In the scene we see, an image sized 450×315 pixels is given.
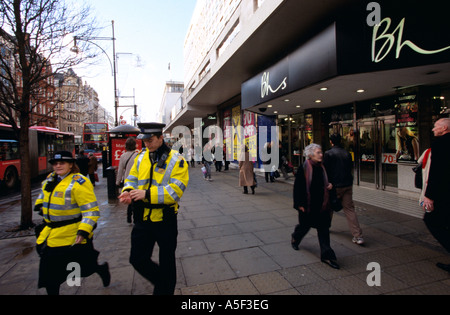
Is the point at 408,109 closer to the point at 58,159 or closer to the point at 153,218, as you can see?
the point at 153,218

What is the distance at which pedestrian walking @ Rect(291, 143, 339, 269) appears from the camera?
136 inches

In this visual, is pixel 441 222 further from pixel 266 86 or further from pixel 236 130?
pixel 236 130

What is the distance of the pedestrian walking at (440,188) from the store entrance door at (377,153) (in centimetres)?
541

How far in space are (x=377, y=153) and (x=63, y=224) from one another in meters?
8.96

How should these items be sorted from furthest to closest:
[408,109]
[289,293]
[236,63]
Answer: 1. [236,63]
2. [408,109]
3. [289,293]

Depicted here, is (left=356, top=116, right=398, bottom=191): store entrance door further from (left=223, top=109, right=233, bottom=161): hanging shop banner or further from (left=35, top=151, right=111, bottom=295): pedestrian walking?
(left=223, top=109, right=233, bottom=161): hanging shop banner

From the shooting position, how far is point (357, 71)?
196 inches

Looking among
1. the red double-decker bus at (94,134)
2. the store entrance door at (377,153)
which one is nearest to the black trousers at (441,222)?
the store entrance door at (377,153)

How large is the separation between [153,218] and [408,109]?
7.86 m

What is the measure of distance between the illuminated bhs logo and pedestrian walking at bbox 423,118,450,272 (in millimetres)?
2104

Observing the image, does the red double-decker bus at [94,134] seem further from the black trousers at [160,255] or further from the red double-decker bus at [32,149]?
the black trousers at [160,255]

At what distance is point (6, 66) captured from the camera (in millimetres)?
5016

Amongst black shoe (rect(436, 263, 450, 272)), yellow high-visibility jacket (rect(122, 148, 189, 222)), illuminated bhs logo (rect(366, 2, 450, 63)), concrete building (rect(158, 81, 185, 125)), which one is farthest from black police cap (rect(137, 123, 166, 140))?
concrete building (rect(158, 81, 185, 125))

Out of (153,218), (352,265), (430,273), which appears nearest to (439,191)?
(430,273)
